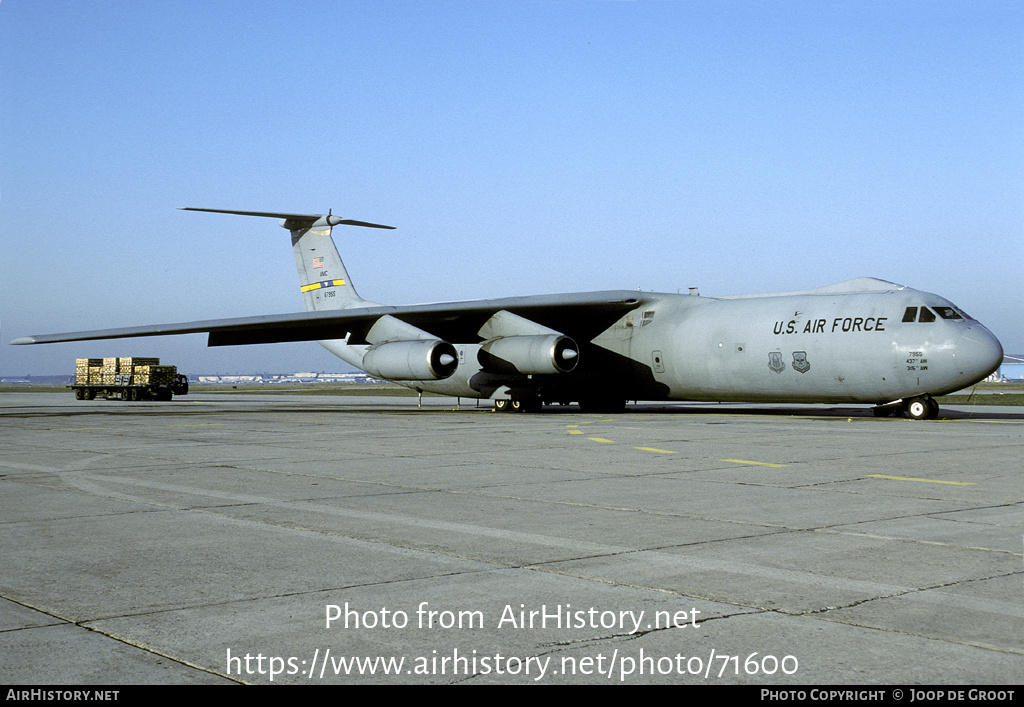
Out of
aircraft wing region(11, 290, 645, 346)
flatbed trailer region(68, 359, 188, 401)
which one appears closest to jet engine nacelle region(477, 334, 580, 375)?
aircraft wing region(11, 290, 645, 346)

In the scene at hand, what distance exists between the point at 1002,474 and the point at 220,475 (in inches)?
335

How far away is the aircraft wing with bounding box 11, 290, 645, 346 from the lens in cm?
2484

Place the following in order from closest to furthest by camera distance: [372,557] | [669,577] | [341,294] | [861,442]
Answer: [669,577]
[372,557]
[861,442]
[341,294]

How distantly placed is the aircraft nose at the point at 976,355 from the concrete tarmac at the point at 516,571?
25.4 ft

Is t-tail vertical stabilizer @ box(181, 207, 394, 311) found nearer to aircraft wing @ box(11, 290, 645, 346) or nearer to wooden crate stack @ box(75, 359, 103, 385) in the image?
aircraft wing @ box(11, 290, 645, 346)

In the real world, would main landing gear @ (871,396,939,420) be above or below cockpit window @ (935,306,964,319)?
below

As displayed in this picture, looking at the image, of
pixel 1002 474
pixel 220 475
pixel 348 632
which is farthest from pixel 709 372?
pixel 348 632

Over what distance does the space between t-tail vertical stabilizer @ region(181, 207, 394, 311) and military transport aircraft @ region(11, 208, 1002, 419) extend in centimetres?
5

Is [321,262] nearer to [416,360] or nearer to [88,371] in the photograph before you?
[416,360]

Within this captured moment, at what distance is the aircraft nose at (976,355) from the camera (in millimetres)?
18484

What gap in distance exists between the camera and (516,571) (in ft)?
17.7

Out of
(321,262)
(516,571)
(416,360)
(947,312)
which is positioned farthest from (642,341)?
(516,571)
